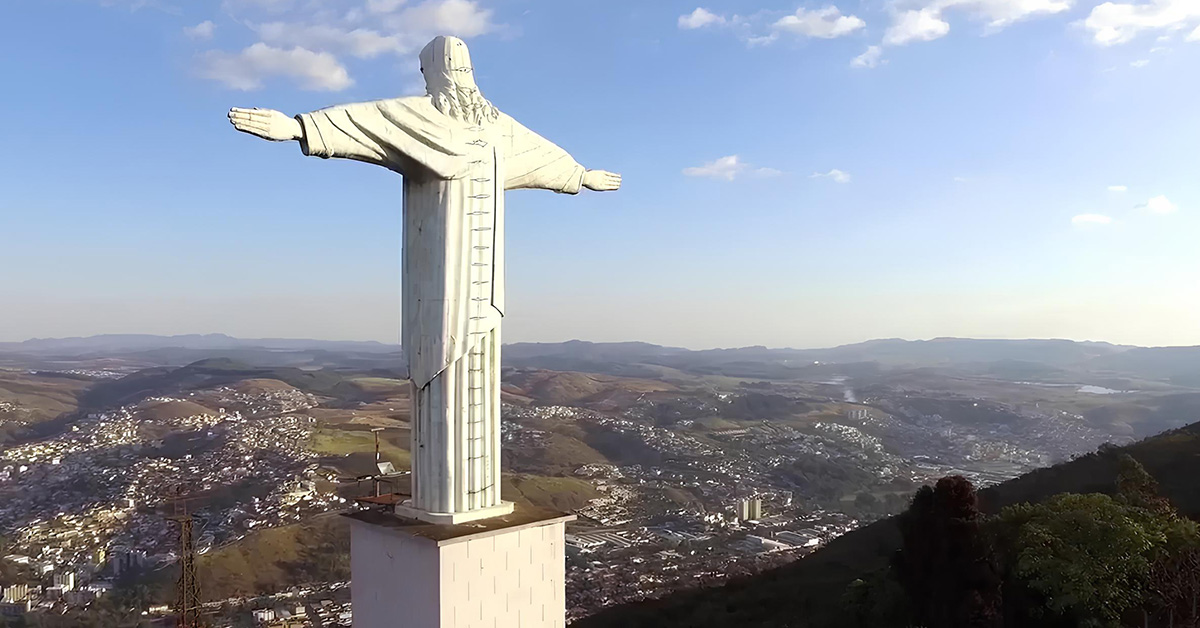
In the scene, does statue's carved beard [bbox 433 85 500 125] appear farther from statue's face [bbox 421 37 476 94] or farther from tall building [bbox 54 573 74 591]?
tall building [bbox 54 573 74 591]

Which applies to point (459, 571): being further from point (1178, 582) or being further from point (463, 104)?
point (1178, 582)

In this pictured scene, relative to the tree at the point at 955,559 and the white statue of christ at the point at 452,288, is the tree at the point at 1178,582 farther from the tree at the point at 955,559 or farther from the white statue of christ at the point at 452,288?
the white statue of christ at the point at 452,288

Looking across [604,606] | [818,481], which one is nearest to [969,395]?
[818,481]

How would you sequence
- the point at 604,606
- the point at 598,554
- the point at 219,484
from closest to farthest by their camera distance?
the point at 604,606
the point at 598,554
the point at 219,484

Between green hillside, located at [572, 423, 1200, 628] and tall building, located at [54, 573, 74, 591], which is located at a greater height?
green hillside, located at [572, 423, 1200, 628]

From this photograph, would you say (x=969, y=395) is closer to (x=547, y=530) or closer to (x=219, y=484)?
(x=219, y=484)

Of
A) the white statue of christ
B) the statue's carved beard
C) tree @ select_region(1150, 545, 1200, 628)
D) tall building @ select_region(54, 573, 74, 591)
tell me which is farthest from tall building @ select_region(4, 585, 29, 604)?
tree @ select_region(1150, 545, 1200, 628)
